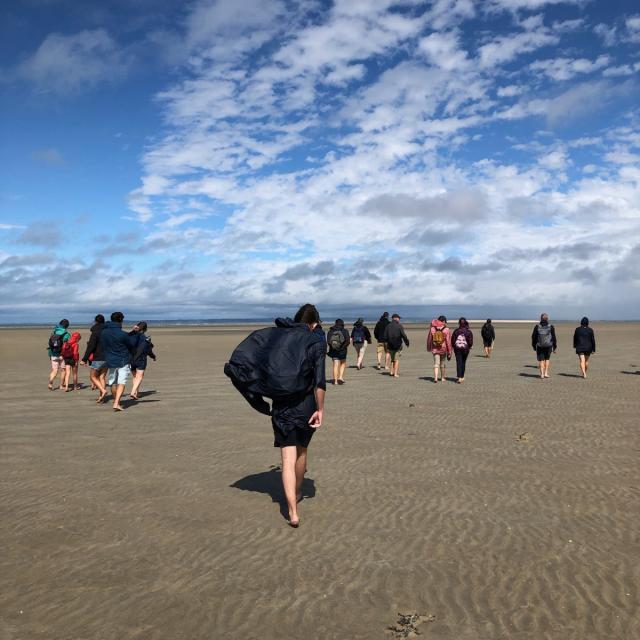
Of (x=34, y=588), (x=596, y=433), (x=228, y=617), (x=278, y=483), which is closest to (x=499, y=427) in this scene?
(x=596, y=433)

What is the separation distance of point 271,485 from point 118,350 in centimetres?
682

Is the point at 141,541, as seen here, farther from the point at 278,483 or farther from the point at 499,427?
the point at 499,427

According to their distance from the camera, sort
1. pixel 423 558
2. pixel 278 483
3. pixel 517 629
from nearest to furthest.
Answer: pixel 517 629 → pixel 423 558 → pixel 278 483

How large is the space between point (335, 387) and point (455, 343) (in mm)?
4155

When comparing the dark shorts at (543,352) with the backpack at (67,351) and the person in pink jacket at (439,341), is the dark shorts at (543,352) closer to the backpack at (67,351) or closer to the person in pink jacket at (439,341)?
the person in pink jacket at (439,341)

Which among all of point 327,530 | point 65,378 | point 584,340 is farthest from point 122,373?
point 584,340

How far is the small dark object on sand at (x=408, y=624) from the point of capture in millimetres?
3812

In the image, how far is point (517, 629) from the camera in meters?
3.90

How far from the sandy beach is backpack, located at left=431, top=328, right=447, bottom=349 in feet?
19.6

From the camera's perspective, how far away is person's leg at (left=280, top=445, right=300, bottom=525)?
18.8ft

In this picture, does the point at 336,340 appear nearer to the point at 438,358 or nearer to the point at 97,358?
the point at 438,358

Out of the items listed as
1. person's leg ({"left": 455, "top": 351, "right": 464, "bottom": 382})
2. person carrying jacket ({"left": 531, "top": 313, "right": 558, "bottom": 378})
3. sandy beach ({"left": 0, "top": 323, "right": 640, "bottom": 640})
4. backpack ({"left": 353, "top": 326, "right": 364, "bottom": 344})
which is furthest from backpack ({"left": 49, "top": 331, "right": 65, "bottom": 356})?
person carrying jacket ({"left": 531, "top": 313, "right": 558, "bottom": 378})

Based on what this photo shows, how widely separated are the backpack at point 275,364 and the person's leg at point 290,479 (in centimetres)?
58

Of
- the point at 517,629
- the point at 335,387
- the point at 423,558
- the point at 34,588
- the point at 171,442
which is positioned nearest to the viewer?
the point at 517,629
